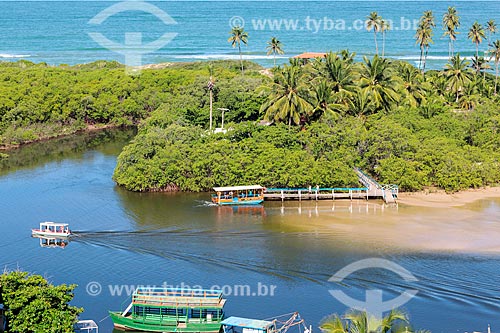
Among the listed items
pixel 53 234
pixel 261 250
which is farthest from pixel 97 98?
pixel 261 250

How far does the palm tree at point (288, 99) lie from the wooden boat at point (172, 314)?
30.0 meters

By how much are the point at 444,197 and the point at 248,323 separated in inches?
1081

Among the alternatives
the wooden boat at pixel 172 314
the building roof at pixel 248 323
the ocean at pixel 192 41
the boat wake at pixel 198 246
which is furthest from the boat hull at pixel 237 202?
the ocean at pixel 192 41

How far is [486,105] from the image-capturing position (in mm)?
70812

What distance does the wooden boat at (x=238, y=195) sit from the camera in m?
55.9

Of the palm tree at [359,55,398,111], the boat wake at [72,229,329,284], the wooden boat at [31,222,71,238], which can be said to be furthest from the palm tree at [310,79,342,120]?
the wooden boat at [31,222,71,238]

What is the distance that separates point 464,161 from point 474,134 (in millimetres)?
8154

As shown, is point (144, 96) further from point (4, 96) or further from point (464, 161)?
point (464, 161)

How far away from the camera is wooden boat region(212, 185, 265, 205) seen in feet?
184

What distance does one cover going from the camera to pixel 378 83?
69.9 meters

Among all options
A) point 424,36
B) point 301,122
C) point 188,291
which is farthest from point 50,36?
point 188,291
